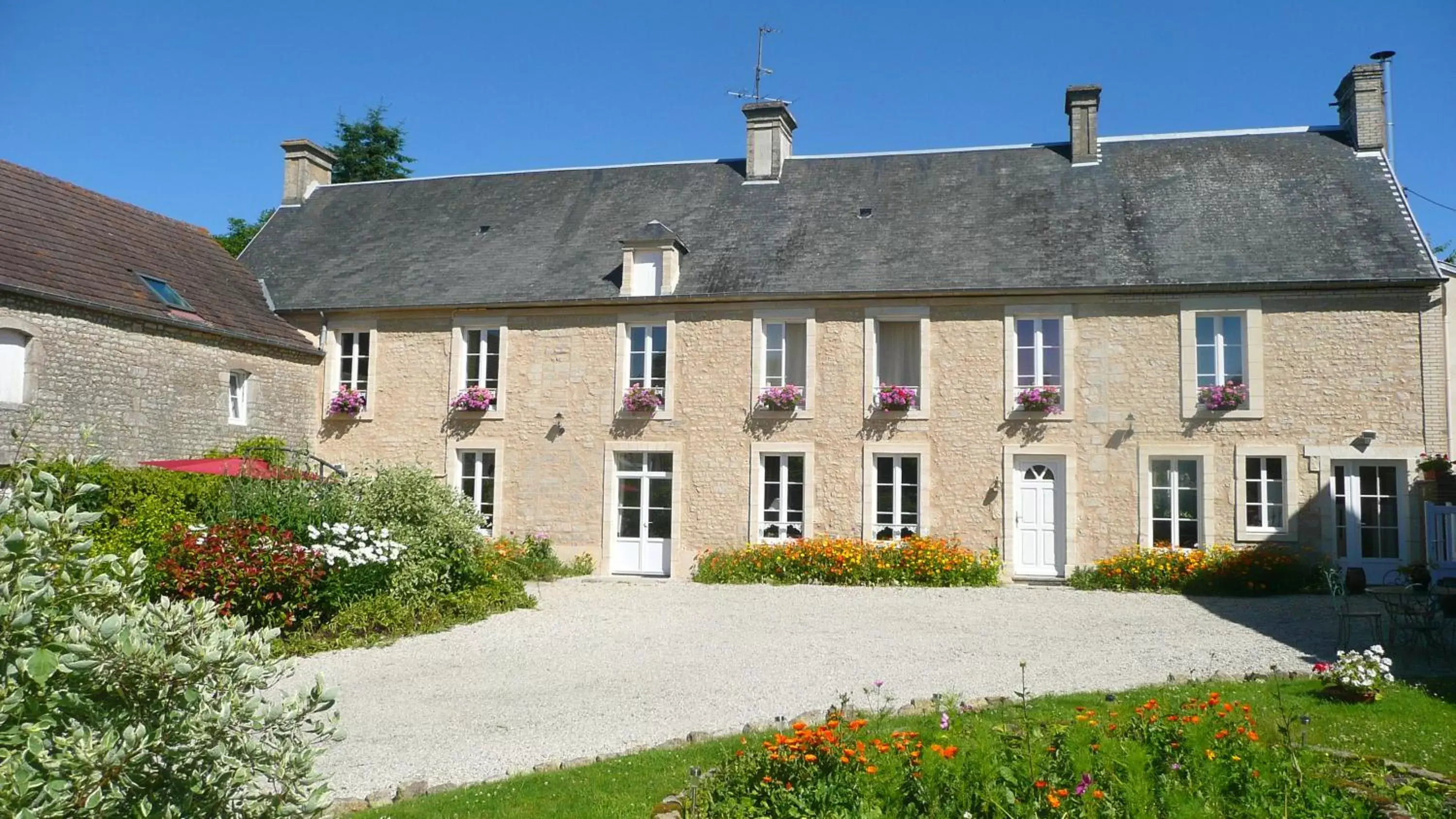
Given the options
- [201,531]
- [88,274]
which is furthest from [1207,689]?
[88,274]

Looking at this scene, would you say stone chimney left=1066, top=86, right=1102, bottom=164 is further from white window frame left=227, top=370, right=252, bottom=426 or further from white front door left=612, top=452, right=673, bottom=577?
white window frame left=227, top=370, right=252, bottom=426

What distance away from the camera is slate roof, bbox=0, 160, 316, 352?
1309 cm

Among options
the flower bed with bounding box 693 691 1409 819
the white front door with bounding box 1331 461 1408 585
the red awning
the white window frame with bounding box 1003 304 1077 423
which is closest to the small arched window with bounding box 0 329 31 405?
the red awning

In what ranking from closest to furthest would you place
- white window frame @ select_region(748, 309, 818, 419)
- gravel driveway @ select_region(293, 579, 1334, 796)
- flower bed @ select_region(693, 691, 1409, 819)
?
flower bed @ select_region(693, 691, 1409, 819)
gravel driveway @ select_region(293, 579, 1334, 796)
white window frame @ select_region(748, 309, 818, 419)

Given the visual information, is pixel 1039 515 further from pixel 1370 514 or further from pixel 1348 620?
pixel 1348 620

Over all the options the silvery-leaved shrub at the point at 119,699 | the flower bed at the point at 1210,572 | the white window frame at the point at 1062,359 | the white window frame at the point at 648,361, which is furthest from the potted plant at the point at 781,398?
the silvery-leaved shrub at the point at 119,699

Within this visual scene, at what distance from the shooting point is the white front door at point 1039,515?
1455cm

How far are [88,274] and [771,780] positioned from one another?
1308cm

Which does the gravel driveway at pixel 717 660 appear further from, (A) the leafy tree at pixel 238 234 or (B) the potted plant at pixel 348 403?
(A) the leafy tree at pixel 238 234

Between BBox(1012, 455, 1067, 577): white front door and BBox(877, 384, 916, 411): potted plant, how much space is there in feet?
5.67

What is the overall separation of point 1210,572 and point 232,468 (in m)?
12.3

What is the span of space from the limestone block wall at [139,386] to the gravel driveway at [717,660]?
612cm

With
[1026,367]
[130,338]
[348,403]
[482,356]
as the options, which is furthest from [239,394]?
[1026,367]

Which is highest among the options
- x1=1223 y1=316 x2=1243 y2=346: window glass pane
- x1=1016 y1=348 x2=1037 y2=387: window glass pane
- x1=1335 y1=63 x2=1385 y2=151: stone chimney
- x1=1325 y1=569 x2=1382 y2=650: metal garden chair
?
x1=1335 y1=63 x2=1385 y2=151: stone chimney
